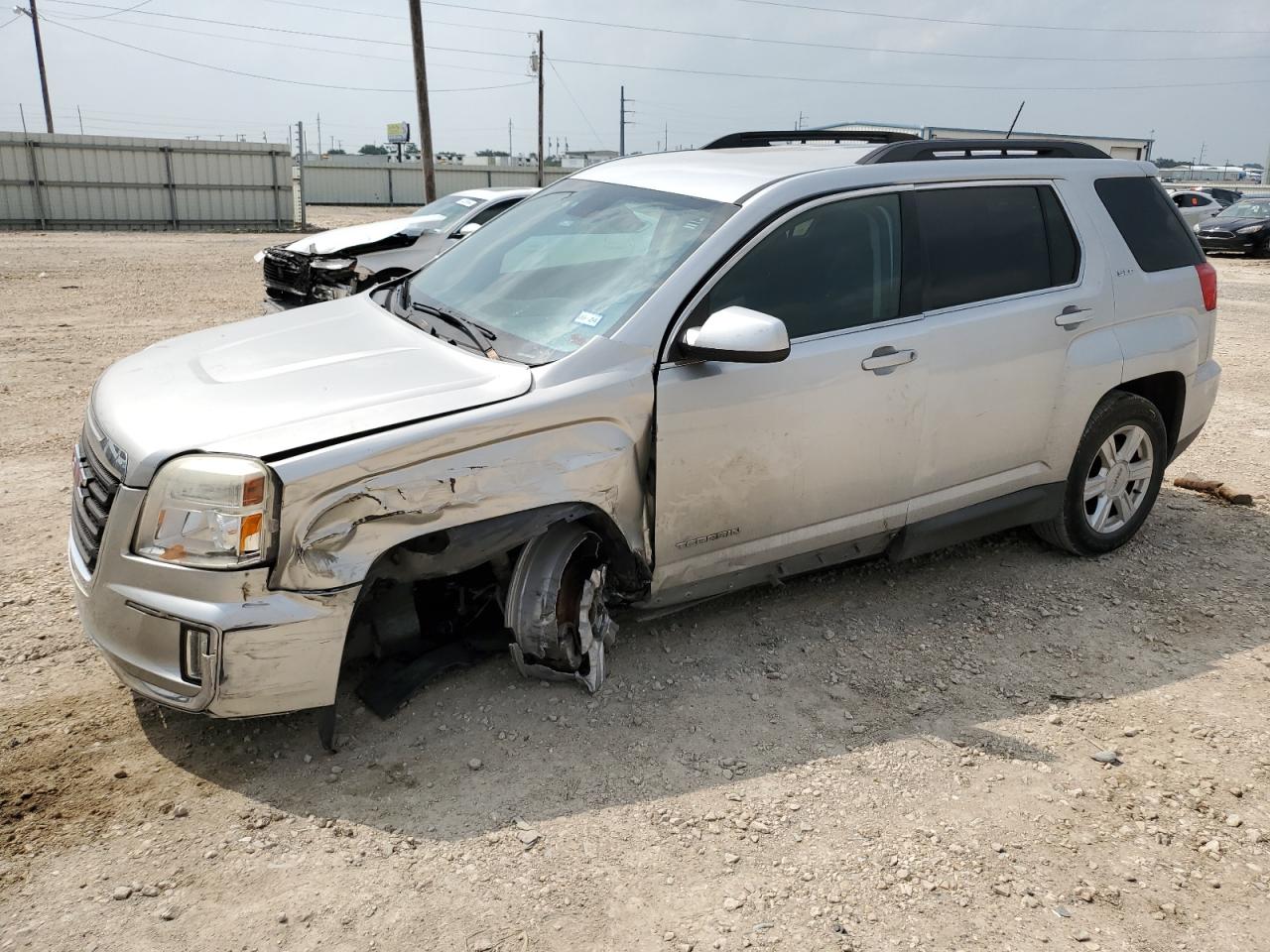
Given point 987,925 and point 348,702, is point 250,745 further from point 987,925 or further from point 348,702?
point 987,925

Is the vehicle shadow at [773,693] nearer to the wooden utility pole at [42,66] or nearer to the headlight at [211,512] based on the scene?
the headlight at [211,512]

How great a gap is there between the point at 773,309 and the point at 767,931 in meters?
2.09

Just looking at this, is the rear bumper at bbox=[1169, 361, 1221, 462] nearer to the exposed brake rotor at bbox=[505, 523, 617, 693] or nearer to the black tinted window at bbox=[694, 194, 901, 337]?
the black tinted window at bbox=[694, 194, 901, 337]

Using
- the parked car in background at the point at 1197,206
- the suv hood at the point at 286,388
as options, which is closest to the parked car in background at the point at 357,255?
the suv hood at the point at 286,388

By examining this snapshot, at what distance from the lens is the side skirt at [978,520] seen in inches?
167

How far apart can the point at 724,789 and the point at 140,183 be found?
30.8 m

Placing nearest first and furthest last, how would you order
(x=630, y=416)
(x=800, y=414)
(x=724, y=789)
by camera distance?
(x=724, y=789) < (x=630, y=416) < (x=800, y=414)

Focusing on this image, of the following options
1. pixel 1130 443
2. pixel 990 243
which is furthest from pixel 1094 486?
pixel 990 243

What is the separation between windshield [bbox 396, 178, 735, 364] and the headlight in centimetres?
102

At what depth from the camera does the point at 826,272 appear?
3818 mm

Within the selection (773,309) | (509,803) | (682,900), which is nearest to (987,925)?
(682,900)

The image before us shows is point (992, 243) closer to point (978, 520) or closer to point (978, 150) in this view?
point (978, 150)

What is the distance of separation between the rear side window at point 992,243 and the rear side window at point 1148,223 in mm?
398

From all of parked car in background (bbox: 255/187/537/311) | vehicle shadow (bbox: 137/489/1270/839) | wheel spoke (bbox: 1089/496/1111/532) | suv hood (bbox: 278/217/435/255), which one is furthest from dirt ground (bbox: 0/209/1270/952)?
suv hood (bbox: 278/217/435/255)
